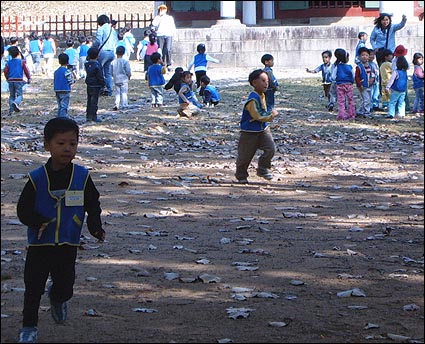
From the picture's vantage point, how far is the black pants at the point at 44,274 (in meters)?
4.91

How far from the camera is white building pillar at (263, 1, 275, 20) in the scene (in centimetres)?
3219

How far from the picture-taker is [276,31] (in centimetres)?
2673

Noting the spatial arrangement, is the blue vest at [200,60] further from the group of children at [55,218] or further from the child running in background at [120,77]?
the group of children at [55,218]

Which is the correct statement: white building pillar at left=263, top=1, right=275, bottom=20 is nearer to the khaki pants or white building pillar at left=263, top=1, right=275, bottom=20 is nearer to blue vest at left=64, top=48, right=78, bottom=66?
blue vest at left=64, top=48, right=78, bottom=66

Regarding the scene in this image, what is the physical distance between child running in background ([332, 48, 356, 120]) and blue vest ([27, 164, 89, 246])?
11901mm

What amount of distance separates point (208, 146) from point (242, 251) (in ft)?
22.1

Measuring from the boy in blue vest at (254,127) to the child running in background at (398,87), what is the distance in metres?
6.30

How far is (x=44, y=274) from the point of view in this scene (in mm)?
5000

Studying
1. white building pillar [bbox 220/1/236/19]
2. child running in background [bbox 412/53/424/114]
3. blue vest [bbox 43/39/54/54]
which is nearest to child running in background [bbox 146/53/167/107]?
child running in background [bbox 412/53/424/114]

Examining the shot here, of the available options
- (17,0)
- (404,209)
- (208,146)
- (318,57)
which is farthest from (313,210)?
(17,0)

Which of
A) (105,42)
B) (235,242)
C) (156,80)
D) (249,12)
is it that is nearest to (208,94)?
(156,80)

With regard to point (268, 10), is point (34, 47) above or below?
below

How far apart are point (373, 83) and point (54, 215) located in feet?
42.7

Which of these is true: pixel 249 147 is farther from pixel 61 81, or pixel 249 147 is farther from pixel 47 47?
pixel 47 47
